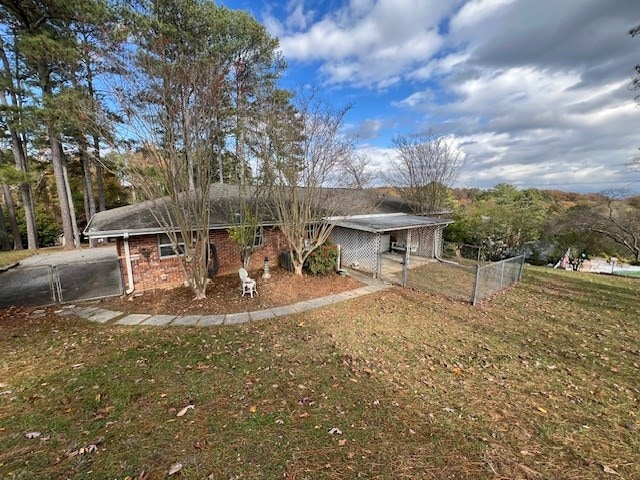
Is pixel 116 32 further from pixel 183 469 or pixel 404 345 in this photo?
pixel 404 345

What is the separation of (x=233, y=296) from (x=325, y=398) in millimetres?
5090

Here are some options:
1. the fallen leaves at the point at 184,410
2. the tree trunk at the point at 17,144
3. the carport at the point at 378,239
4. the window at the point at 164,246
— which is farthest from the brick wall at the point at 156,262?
the tree trunk at the point at 17,144

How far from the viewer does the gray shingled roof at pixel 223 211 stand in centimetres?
809

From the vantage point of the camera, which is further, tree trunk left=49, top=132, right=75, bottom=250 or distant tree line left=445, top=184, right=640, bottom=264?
A: distant tree line left=445, top=184, right=640, bottom=264

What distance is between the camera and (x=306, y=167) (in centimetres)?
910

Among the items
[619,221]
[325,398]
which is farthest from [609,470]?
[619,221]

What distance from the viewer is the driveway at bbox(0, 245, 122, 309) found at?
7797 mm

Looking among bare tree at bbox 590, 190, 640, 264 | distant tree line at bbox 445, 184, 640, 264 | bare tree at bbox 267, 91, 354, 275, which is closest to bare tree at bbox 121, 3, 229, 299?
bare tree at bbox 267, 91, 354, 275

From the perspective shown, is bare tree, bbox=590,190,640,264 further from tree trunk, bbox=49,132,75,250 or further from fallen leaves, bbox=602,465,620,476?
tree trunk, bbox=49,132,75,250

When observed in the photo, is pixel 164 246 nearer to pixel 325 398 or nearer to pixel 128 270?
pixel 128 270

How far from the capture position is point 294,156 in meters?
9.05

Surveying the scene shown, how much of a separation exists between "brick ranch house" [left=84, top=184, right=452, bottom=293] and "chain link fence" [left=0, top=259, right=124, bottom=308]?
76 centimetres

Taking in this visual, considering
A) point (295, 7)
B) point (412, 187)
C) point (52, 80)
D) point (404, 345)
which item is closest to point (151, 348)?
point (404, 345)

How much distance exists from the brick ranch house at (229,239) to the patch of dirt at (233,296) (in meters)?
0.76
